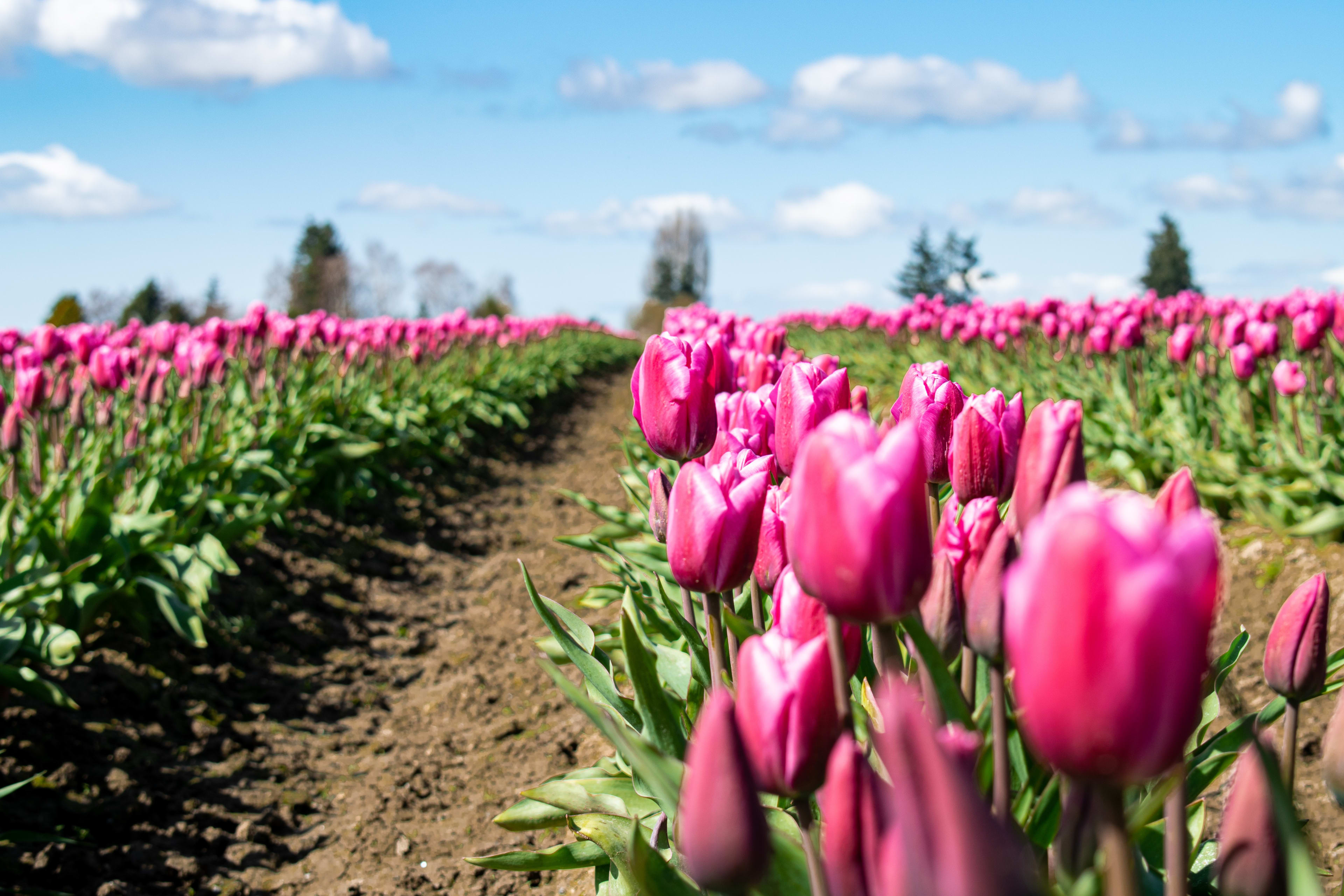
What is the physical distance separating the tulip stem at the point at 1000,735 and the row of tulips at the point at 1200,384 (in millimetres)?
4551

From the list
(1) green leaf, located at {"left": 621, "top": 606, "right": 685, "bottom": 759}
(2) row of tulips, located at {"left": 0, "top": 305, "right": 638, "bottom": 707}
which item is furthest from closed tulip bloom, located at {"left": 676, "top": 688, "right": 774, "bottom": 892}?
(2) row of tulips, located at {"left": 0, "top": 305, "right": 638, "bottom": 707}

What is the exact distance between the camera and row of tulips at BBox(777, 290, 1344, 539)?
17.3 ft

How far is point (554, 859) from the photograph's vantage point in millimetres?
1841

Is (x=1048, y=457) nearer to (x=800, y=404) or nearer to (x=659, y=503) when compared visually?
(x=800, y=404)

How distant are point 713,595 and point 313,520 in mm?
5727

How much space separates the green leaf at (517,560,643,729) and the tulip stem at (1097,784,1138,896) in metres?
0.87

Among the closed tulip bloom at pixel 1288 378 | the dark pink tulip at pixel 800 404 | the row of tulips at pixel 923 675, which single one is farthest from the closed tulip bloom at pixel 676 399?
the closed tulip bloom at pixel 1288 378

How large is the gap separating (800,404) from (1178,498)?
0.62 meters

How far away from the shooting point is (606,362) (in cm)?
2575

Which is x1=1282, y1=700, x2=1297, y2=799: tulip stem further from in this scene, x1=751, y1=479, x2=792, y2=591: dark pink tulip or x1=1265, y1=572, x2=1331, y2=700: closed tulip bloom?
x1=751, y1=479, x2=792, y2=591: dark pink tulip

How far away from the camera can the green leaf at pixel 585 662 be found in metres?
1.56

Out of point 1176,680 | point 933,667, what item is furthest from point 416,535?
point 1176,680

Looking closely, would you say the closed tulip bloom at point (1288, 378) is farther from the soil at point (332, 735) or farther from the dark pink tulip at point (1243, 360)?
the soil at point (332, 735)

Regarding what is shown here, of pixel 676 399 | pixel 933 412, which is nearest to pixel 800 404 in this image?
pixel 933 412
